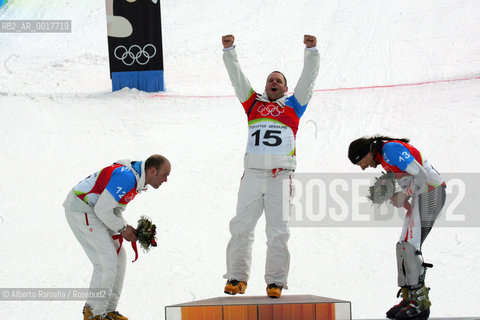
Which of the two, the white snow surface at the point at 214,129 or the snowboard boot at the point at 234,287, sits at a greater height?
the white snow surface at the point at 214,129

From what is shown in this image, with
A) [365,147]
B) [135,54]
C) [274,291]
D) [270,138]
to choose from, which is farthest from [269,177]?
[135,54]

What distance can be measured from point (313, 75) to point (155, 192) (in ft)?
11.3

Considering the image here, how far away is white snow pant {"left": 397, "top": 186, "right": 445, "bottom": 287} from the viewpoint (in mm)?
4512

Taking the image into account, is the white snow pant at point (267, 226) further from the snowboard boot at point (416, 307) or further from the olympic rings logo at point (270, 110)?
the snowboard boot at point (416, 307)

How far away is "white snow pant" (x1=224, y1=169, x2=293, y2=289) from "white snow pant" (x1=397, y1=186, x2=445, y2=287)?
0.86 m

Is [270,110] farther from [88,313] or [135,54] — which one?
[135,54]

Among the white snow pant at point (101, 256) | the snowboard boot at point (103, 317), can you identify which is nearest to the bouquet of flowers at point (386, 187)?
the white snow pant at point (101, 256)

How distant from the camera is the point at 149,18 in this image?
1208 cm

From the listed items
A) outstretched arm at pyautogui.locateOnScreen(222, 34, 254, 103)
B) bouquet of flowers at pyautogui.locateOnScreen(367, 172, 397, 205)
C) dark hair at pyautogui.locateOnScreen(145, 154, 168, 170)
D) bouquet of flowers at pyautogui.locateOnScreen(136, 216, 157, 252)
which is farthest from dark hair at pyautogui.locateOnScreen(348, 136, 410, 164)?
bouquet of flowers at pyautogui.locateOnScreen(136, 216, 157, 252)

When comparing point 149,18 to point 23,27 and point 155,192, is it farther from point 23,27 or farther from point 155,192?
point 23,27

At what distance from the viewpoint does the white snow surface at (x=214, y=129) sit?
5.83 meters

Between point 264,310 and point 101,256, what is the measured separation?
4.03 feet

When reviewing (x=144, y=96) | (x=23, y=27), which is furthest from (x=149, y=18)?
(x=23, y=27)

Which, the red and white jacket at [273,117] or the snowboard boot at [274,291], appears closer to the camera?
the snowboard boot at [274,291]
